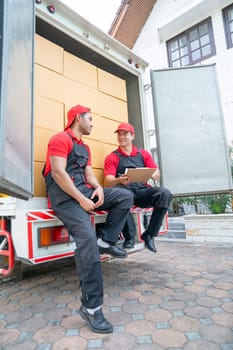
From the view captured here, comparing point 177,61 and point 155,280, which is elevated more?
point 177,61

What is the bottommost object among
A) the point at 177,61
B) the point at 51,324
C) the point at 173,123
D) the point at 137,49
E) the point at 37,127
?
the point at 51,324

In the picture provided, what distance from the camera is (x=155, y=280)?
8.21ft

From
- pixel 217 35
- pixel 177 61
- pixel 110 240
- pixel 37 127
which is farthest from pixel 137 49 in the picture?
pixel 110 240

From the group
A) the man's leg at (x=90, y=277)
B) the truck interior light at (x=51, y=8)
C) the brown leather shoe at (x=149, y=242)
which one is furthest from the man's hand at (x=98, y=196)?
the truck interior light at (x=51, y=8)

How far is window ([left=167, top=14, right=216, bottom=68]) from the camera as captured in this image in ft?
23.8

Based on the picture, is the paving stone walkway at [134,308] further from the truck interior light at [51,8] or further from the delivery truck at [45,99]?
the truck interior light at [51,8]

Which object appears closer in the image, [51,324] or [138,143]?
[51,324]

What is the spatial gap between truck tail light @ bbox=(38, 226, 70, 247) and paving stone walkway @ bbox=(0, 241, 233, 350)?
514 mm

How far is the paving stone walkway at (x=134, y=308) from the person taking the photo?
4.70 ft

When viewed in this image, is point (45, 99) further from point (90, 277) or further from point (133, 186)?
point (90, 277)

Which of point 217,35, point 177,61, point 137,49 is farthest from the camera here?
point 137,49

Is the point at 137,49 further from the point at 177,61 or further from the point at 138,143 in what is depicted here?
the point at 138,143

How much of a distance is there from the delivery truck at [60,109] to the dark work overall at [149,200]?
0.15 meters

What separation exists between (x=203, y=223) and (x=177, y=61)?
5.67 m
